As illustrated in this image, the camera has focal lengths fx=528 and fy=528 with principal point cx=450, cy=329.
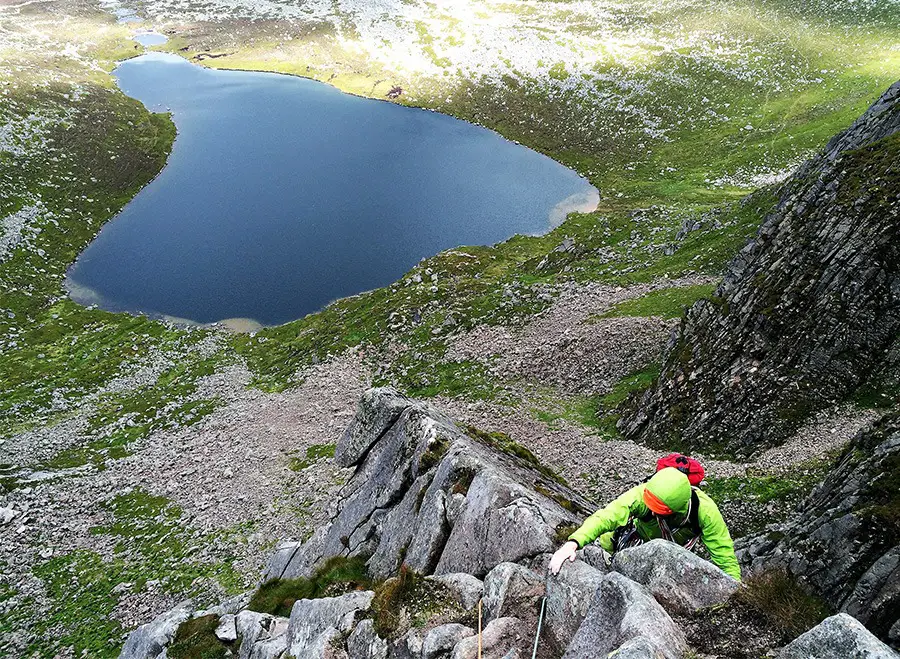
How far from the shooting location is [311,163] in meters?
96.2

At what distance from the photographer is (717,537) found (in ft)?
29.7

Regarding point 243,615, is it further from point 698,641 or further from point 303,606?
point 698,641

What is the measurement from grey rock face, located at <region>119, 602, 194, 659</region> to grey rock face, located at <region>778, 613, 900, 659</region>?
18.4m

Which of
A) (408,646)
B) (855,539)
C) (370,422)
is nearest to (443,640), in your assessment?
(408,646)

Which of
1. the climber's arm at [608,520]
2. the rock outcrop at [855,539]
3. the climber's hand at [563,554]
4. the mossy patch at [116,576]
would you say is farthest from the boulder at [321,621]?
the mossy patch at [116,576]

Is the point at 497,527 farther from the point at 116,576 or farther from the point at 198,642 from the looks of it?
the point at 116,576

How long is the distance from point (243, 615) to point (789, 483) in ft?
62.9

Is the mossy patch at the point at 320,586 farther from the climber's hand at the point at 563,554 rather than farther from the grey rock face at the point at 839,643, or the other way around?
the grey rock face at the point at 839,643

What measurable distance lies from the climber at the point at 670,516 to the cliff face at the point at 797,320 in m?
15.0

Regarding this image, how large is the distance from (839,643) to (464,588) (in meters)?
7.19

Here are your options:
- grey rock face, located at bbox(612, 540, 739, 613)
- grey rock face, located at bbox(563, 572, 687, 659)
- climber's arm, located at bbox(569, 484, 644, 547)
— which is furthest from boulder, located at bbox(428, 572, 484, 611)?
grey rock face, located at bbox(612, 540, 739, 613)

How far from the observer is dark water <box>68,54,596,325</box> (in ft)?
224

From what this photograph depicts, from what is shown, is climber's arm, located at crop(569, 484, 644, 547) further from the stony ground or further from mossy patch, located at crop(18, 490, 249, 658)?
mossy patch, located at crop(18, 490, 249, 658)

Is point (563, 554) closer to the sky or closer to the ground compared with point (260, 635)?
closer to the sky
